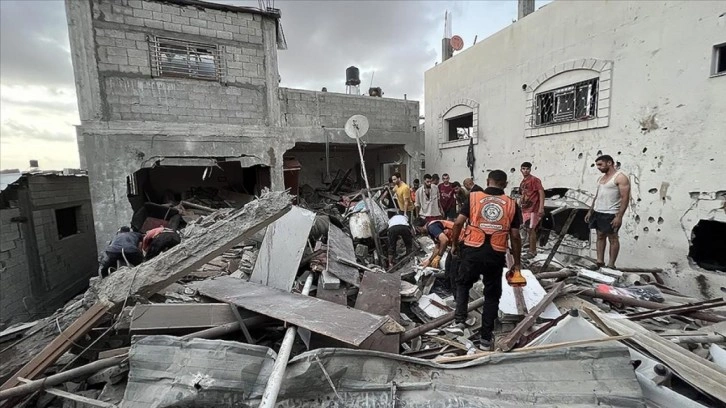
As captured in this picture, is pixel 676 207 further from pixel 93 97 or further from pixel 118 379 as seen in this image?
pixel 93 97

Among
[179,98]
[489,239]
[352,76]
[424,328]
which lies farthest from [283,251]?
[352,76]

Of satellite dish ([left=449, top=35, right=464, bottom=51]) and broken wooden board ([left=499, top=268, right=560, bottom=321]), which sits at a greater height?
satellite dish ([left=449, top=35, right=464, bottom=51])

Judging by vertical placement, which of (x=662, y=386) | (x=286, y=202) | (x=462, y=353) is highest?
(x=286, y=202)

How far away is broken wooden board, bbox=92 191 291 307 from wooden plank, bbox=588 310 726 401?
359 centimetres

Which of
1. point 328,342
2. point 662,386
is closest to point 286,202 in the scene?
point 328,342

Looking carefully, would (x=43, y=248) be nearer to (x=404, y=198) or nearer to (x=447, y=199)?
(x=404, y=198)

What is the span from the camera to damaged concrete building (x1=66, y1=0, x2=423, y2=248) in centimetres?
646

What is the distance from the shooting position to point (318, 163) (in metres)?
13.1

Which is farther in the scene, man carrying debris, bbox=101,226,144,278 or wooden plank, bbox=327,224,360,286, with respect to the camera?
man carrying debris, bbox=101,226,144,278

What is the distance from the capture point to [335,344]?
2629 millimetres

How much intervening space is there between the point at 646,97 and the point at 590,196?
1.90 m

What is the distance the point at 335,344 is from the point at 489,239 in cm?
171

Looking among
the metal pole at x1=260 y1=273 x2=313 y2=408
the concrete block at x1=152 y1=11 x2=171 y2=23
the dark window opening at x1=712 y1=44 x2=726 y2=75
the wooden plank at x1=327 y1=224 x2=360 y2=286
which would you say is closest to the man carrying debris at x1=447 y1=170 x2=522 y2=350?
the wooden plank at x1=327 y1=224 x2=360 y2=286

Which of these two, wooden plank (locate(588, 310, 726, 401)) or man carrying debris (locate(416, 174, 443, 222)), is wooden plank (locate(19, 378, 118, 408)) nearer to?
wooden plank (locate(588, 310, 726, 401))
